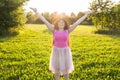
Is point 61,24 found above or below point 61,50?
above

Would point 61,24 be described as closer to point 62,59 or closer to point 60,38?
point 60,38

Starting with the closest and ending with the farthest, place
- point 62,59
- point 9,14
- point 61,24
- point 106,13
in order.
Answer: point 62,59 < point 61,24 < point 9,14 < point 106,13

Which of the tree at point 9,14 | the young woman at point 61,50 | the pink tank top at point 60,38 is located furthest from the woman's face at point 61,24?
the tree at point 9,14

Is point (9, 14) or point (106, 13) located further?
point (106, 13)

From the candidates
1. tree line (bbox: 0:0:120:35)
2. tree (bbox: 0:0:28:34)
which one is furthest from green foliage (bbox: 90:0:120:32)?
tree (bbox: 0:0:28:34)

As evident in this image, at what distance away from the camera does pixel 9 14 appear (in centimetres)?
2397

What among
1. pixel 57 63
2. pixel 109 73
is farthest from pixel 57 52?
pixel 109 73

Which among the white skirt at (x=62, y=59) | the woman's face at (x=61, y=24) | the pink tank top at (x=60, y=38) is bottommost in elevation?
the white skirt at (x=62, y=59)

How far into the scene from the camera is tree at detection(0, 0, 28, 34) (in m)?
23.9

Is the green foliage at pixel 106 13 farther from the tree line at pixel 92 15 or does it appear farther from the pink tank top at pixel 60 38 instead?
the pink tank top at pixel 60 38

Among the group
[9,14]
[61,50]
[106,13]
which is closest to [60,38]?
[61,50]

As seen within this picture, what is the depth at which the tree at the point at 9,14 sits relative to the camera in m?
23.9

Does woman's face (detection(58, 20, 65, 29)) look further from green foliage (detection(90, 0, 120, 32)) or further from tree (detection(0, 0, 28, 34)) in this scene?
green foliage (detection(90, 0, 120, 32))

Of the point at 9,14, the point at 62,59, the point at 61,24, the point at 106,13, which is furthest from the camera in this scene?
the point at 106,13
